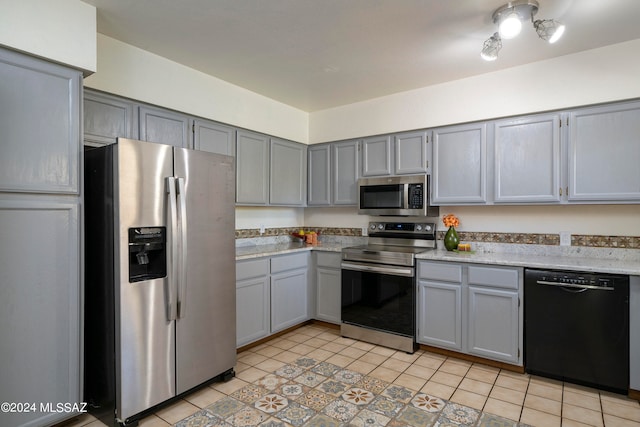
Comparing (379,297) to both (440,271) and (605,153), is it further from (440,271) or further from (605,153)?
(605,153)

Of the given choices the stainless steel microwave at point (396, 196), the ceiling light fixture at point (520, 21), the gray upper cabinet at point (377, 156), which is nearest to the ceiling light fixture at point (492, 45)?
the ceiling light fixture at point (520, 21)

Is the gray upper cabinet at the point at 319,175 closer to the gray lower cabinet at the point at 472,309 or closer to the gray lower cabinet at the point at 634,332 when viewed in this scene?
the gray lower cabinet at the point at 472,309

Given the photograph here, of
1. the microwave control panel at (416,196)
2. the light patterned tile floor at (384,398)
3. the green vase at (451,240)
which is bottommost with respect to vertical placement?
the light patterned tile floor at (384,398)

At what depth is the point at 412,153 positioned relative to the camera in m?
3.56

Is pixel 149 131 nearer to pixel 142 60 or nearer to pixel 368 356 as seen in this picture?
pixel 142 60

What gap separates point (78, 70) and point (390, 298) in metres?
2.94

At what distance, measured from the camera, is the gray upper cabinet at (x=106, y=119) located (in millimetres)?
2418

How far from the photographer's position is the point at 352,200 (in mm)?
4000

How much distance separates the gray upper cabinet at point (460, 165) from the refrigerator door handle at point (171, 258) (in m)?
2.38

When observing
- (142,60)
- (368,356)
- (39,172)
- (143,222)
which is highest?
(142,60)

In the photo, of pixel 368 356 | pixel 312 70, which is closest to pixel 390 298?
pixel 368 356

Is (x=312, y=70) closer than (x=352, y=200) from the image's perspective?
Yes

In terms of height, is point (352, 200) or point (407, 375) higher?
point (352, 200)

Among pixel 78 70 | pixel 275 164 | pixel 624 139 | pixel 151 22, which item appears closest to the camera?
pixel 78 70
